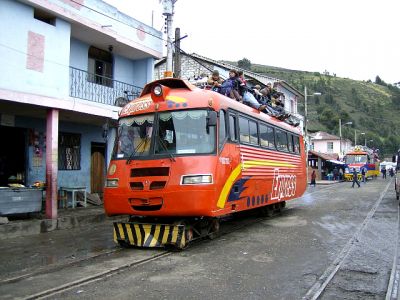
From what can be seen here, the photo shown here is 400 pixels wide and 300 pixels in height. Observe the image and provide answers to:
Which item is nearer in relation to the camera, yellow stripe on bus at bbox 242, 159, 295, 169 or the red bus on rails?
the red bus on rails

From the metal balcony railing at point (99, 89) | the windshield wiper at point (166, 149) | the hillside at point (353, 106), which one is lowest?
the windshield wiper at point (166, 149)

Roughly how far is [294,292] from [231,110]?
4.91 metres

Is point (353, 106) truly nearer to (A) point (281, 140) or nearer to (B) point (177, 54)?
(B) point (177, 54)

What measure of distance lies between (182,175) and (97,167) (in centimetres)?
994

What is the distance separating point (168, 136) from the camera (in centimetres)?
874

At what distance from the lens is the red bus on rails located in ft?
26.9

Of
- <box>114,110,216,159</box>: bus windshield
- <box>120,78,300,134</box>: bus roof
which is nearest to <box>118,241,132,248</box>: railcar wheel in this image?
<box>114,110,216,159</box>: bus windshield

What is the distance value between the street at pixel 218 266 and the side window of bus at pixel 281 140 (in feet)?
9.42

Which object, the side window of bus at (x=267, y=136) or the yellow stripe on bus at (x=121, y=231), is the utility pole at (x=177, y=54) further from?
the yellow stripe on bus at (x=121, y=231)

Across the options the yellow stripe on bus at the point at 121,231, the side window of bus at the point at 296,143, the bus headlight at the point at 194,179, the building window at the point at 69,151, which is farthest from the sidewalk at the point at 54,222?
the side window of bus at the point at 296,143

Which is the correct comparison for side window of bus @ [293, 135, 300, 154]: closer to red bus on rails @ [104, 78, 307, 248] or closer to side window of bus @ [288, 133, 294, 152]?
side window of bus @ [288, 133, 294, 152]

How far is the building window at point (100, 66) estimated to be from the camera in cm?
1566

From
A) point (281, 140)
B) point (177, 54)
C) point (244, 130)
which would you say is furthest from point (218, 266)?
point (177, 54)

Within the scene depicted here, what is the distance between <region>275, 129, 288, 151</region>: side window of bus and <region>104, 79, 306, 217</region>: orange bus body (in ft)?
8.96
